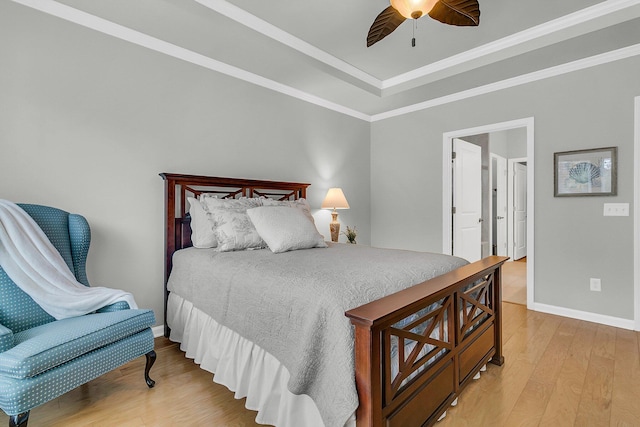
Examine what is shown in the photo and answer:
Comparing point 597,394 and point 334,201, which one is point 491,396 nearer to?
point 597,394

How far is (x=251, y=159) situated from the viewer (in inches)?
131

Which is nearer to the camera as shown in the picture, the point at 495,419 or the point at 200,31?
the point at 495,419

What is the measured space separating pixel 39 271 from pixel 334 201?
9.00 ft

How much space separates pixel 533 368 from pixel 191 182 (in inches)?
115

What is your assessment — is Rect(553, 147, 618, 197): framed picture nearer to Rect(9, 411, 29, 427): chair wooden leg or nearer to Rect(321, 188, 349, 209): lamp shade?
Rect(321, 188, 349, 209): lamp shade

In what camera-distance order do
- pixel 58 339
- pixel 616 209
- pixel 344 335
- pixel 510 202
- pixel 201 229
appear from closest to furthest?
pixel 344 335
pixel 58 339
pixel 201 229
pixel 616 209
pixel 510 202

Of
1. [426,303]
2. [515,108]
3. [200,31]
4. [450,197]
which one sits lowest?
[426,303]

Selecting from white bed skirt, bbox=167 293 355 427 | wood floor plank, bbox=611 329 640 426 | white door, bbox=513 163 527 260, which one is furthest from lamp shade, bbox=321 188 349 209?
white door, bbox=513 163 527 260

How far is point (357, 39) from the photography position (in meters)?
2.91

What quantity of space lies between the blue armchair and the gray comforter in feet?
1.50

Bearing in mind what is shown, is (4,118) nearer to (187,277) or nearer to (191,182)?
(191,182)

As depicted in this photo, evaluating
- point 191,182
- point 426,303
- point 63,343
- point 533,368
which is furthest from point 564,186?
point 63,343

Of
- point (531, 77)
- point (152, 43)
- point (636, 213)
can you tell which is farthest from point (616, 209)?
point (152, 43)

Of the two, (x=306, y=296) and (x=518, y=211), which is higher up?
(x=518, y=211)
